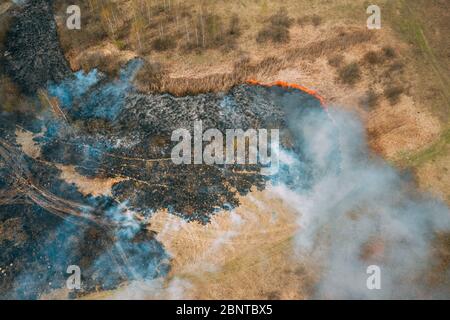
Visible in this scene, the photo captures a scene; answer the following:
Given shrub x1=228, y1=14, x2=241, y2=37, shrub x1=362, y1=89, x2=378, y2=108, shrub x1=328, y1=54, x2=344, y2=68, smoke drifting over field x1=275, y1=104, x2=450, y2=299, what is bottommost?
smoke drifting over field x1=275, y1=104, x2=450, y2=299

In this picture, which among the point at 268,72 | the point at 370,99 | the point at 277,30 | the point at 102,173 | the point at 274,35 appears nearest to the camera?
the point at 102,173

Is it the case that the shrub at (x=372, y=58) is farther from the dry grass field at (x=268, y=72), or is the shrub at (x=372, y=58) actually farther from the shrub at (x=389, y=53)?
the shrub at (x=389, y=53)

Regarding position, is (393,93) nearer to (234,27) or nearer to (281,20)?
(281,20)

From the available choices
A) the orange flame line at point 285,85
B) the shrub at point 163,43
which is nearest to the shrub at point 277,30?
the orange flame line at point 285,85

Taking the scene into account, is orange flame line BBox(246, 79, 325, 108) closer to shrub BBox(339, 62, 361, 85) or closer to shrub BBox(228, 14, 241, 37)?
shrub BBox(339, 62, 361, 85)

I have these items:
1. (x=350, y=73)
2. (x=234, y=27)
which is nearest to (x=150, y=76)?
(x=234, y=27)

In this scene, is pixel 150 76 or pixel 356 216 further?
pixel 150 76

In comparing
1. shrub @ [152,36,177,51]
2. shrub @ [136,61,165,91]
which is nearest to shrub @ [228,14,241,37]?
shrub @ [152,36,177,51]

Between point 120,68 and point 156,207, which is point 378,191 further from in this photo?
point 120,68
